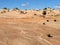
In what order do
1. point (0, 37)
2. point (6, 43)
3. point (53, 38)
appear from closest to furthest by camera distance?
point (6, 43), point (0, 37), point (53, 38)

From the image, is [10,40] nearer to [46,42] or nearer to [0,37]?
[0,37]

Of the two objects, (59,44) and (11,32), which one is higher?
(11,32)

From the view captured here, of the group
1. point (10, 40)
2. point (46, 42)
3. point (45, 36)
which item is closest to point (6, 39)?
Result: point (10, 40)

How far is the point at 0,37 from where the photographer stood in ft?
73.0

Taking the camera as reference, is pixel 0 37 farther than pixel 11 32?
No

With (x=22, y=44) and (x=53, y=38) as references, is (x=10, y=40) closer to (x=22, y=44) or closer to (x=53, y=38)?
(x=22, y=44)

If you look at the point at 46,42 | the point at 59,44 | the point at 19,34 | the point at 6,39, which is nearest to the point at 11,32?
the point at 19,34

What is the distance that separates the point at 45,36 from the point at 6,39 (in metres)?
6.59

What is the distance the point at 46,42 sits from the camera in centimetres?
2323

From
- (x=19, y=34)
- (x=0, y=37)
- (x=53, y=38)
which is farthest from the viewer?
(x=53, y=38)

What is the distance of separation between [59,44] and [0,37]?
732cm

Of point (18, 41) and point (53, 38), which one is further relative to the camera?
point (53, 38)

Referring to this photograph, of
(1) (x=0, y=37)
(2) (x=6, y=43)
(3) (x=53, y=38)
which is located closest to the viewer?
(2) (x=6, y=43)

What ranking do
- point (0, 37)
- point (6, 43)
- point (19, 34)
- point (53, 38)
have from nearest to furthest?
point (6, 43) → point (0, 37) → point (19, 34) → point (53, 38)
